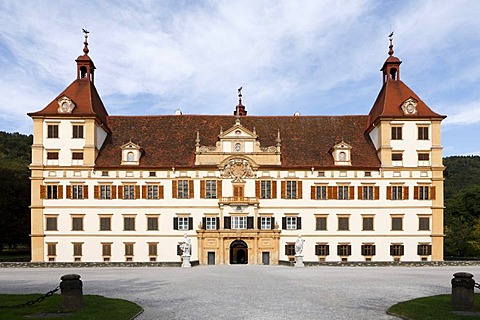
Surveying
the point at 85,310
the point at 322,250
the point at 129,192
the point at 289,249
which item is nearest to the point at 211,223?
the point at 289,249

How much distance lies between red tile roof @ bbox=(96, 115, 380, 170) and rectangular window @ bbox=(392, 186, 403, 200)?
2.52 m

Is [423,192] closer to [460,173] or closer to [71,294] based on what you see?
[71,294]

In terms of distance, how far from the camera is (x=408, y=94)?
4528 centimetres

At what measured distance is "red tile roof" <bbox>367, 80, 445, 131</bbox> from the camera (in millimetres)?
43241

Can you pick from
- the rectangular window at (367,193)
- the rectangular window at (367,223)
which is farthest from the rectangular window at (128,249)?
the rectangular window at (367,193)

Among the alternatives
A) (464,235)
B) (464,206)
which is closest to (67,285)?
(464,235)

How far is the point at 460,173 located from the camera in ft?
290

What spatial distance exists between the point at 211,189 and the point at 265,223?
549 cm

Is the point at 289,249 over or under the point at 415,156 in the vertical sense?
under

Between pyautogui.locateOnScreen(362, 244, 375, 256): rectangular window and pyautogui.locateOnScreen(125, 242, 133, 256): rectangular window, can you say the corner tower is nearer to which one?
pyautogui.locateOnScreen(362, 244, 375, 256): rectangular window

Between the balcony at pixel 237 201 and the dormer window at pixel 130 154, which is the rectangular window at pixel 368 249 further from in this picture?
the dormer window at pixel 130 154

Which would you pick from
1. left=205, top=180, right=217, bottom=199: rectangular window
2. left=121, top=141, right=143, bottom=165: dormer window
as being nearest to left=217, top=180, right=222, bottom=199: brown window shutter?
left=205, top=180, right=217, bottom=199: rectangular window

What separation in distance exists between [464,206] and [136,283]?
1784 inches

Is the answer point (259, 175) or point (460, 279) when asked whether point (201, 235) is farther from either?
point (460, 279)
